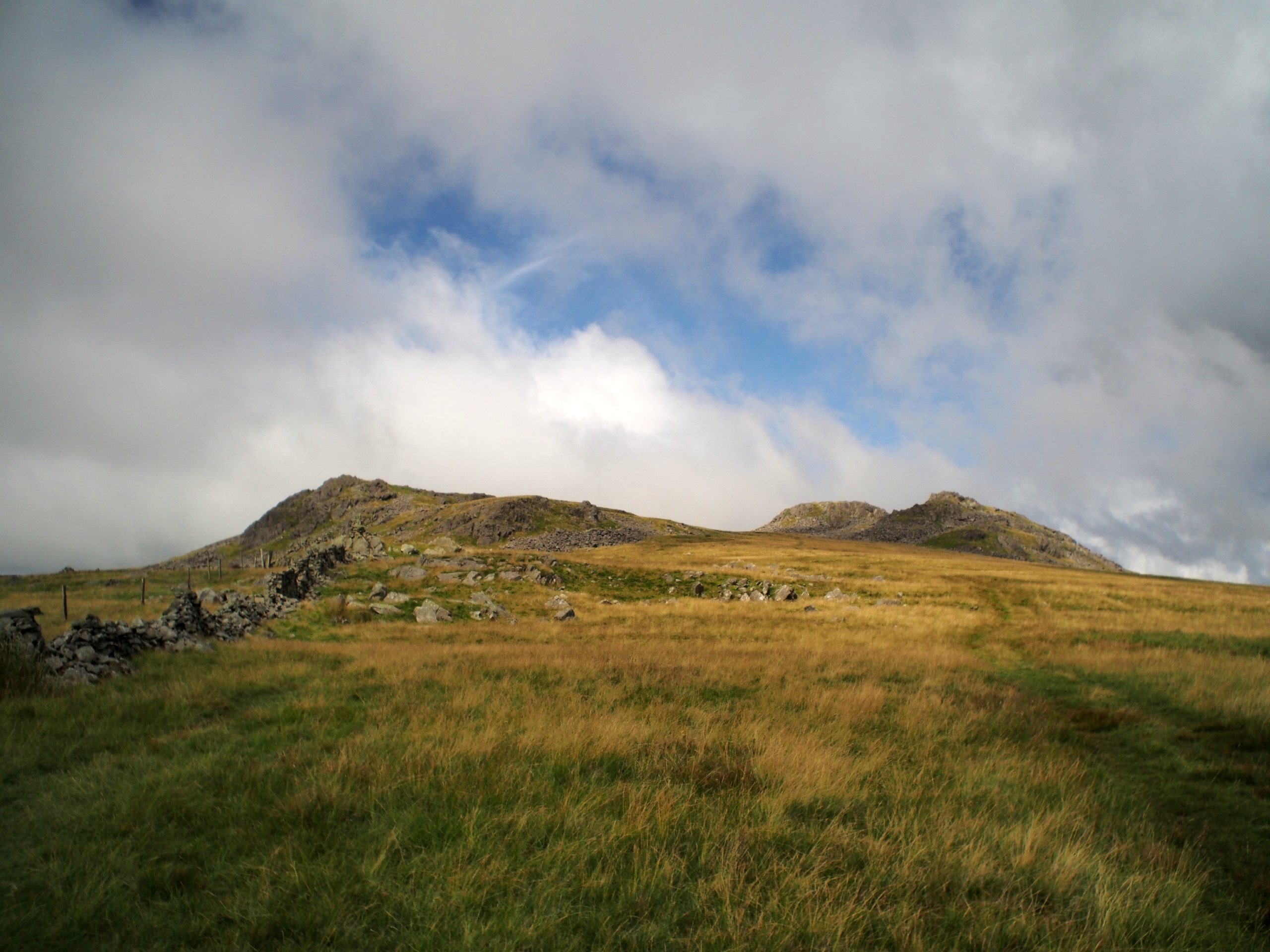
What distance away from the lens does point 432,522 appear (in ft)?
461

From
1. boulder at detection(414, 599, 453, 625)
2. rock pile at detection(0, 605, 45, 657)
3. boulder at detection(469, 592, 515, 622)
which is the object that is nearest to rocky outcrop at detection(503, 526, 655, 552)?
boulder at detection(469, 592, 515, 622)

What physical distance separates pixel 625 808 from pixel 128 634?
15.2 meters

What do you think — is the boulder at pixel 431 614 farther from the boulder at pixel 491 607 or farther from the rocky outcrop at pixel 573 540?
the rocky outcrop at pixel 573 540

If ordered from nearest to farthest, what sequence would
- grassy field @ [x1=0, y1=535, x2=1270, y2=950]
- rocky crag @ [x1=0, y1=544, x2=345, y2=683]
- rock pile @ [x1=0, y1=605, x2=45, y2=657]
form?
1. grassy field @ [x1=0, y1=535, x2=1270, y2=950]
2. rock pile @ [x1=0, y1=605, x2=45, y2=657]
3. rocky crag @ [x1=0, y1=544, x2=345, y2=683]

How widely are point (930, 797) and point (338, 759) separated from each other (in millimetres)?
7967

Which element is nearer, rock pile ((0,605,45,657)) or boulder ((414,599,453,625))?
rock pile ((0,605,45,657))

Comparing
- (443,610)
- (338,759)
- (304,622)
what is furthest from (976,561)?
(338,759)

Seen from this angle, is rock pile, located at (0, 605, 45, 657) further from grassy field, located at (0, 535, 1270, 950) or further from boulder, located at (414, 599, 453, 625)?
boulder, located at (414, 599, 453, 625)

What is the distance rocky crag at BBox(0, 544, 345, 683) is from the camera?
37.2ft

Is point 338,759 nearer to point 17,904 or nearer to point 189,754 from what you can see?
point 189,754

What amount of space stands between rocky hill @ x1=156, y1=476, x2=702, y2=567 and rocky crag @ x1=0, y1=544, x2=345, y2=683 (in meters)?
87.3

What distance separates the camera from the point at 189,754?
7.84 meters

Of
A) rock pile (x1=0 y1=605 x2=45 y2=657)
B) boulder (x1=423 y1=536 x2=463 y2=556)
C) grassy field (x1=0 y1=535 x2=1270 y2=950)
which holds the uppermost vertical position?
boulder (x1=423 y1=536 x2=463 y2=556)

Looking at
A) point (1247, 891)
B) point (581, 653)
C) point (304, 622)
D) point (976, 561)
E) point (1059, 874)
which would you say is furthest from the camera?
point (976, 561)
